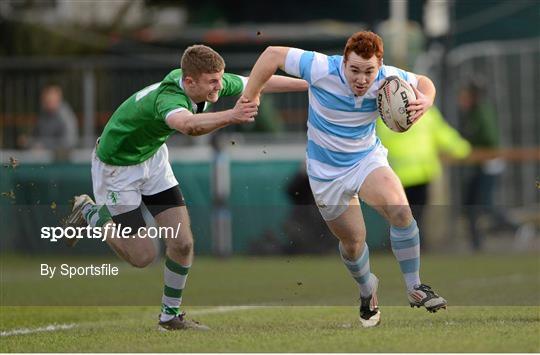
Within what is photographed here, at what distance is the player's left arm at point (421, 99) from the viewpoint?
10133 millimetres

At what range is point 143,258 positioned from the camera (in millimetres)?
10852

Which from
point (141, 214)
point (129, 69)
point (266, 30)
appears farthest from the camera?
point (266, 30)

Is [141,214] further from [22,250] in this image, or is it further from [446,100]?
[446,100]

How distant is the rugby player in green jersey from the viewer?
1041cm

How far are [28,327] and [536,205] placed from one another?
35.8 feet

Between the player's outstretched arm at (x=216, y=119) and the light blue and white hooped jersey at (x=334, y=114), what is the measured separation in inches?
28.2

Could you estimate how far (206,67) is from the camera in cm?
1025

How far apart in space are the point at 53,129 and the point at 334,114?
33.6 ft

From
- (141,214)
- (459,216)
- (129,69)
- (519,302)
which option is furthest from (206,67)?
(129,69)

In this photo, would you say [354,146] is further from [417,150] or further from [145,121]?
[417,150]

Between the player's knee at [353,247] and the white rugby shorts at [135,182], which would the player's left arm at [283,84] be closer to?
the white rugby shorts at [135,182]

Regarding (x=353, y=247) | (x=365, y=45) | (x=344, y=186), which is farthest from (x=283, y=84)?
(x=353, y=247)

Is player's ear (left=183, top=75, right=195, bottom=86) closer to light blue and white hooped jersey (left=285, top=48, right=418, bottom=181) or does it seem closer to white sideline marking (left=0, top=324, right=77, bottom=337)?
light blue and white hooped jersey (left=285, top=48, right=418, bottom=181)

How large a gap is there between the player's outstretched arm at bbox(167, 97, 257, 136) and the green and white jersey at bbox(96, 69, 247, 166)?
325 millimetres
